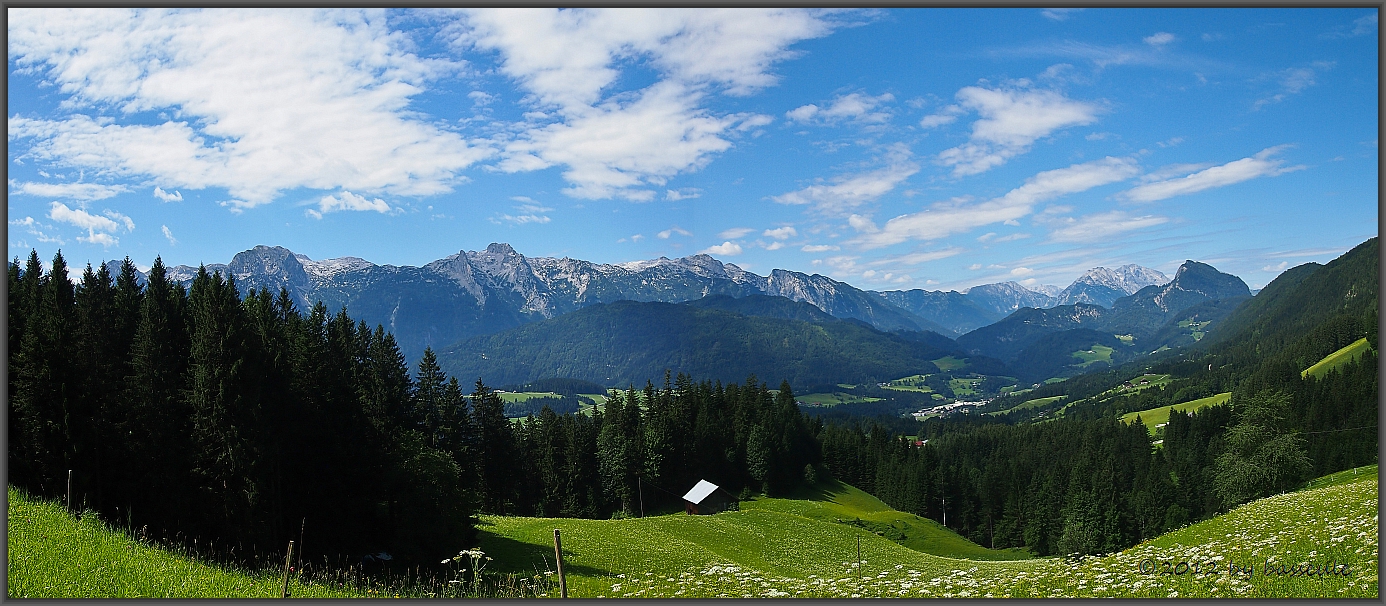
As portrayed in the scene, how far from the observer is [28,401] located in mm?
Result: 20266

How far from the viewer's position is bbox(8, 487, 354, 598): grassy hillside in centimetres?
1073

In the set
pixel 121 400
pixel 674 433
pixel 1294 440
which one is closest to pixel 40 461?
pixel 121 400

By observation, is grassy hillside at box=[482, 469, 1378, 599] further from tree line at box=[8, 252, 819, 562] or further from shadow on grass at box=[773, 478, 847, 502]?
shadow on grass at box=[773, 478, 847, 502]

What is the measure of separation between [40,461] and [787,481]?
77.0 metres

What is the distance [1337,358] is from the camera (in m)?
145

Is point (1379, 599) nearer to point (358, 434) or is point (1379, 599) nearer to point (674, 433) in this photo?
point (358, 434)

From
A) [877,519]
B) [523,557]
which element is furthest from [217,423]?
[877,519]

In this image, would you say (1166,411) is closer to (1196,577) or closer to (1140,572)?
(1140,572)

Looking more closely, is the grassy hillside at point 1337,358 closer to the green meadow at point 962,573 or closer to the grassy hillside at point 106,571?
the green meadow at point 962,573

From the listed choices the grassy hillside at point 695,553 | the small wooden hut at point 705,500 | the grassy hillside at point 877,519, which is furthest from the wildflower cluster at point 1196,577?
the small wooden hut at point 705,500

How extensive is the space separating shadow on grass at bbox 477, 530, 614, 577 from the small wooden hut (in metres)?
35.9

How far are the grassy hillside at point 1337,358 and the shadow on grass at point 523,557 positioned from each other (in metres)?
167

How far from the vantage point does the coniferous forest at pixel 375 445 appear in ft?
76.9

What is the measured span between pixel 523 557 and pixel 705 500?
4128 cm
